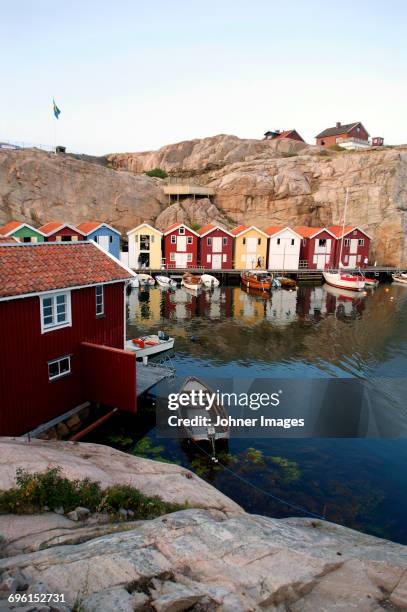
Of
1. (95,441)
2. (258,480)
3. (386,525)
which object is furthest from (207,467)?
(386,525)

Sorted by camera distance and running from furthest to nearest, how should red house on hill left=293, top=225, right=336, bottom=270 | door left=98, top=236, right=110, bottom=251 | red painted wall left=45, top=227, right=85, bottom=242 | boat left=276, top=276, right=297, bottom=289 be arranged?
red house on hill left=293, top=225, right=336, bottom=270, boat left=276, top=276, right=297, bottom=289, door left=98, top=236, right=110, bottom=251, red painted wall left=45, top=227, right=85, bottom=242

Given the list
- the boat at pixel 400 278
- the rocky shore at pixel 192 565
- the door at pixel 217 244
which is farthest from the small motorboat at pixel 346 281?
the rocky shore at pixel 192 565

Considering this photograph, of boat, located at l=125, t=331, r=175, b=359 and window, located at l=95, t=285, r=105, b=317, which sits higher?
window, located at l=95, t=285, r=105, b=317

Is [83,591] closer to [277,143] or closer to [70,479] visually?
[70,479]

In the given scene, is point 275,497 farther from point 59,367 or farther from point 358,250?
point 358,250

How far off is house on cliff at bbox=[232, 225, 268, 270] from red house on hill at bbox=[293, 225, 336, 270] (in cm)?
738

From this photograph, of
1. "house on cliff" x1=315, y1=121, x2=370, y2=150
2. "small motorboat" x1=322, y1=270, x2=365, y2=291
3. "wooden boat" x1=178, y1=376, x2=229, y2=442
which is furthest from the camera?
"house on cliff" x1=315, y1=121, x2=370, y2=150

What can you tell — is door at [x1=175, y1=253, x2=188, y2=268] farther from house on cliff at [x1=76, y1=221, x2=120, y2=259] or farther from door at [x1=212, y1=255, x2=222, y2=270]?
house on cliff at [x1=76, y1=221, x2=120, y2=259]

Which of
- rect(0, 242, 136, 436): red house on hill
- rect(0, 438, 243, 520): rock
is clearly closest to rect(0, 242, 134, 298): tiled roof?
rect(0, 242, 136, 436): red house on hill

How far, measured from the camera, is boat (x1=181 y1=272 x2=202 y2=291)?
5956 cm

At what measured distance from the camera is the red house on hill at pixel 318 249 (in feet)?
238

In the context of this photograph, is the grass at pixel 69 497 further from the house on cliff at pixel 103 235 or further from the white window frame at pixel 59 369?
the house on cliff at pixel 103 235

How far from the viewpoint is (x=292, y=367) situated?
30.0m

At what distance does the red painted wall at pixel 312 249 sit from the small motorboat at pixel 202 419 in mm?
55788
